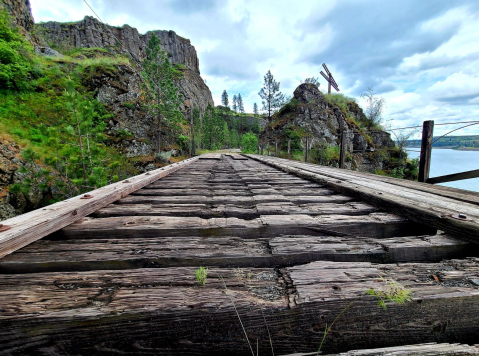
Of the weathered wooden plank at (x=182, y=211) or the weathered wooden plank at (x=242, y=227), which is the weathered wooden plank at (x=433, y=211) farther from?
the weathered wooden plank at (x=182, y=211)

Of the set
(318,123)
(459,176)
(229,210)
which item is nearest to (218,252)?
(229,210)

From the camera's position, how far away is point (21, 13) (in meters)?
17.1

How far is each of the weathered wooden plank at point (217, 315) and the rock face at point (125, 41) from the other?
40.1 meters

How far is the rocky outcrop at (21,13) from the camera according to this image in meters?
15.8

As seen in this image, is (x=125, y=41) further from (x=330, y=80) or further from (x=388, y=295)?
(x=388, y=295)

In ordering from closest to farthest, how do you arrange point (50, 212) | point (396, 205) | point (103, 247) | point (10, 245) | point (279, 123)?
point (10, 245), point (103, 247), point (50, 212), point (396, 205), point (279, 123)

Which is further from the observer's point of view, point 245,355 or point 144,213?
point 144,213

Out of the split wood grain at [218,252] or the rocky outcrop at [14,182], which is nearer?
the split wood grain at [218,252]

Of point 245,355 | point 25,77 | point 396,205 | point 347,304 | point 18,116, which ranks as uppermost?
point 25,77

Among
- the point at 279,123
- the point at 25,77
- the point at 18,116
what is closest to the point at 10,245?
the point at 18,116

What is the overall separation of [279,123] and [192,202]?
78.5 feet

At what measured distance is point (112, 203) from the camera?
2.03 m

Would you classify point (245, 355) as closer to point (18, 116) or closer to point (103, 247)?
point (103, 247)

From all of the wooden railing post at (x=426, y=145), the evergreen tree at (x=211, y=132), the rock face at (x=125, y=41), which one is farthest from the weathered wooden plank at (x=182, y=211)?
the evergreen tree at (x=211, y=132)
